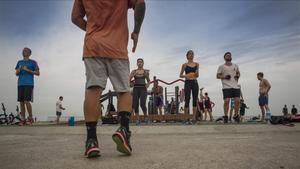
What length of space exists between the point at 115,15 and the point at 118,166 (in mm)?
1609

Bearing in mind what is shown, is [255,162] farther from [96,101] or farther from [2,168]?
[2,168]

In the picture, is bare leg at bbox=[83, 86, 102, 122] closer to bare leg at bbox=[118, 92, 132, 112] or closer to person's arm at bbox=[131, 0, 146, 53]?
bare leg at bbox=[118, 92, 132, 112]

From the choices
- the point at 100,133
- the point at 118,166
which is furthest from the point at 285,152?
the point at 100,133

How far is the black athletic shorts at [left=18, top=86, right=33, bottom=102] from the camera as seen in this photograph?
27.4ft

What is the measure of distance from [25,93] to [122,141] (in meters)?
6.01

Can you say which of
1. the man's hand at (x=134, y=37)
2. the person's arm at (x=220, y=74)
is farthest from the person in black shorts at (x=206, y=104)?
the man's hand at (x=134, y=37)

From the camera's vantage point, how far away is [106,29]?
11.0 ft

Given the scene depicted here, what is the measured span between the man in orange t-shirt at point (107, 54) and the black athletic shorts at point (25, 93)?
5.43 meters

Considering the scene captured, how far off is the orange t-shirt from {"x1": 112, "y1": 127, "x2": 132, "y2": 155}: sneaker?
754 mm

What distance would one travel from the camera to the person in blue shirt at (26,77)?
330 inches

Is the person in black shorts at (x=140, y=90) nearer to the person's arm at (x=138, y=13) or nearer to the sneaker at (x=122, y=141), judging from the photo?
the person's arm at (x=138, y=13)

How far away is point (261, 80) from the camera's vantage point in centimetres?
1150

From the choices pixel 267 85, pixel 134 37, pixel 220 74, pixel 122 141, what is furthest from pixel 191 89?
pixel 122 141

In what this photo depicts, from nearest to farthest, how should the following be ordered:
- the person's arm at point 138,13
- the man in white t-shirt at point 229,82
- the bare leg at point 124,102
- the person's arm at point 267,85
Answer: the bare leg at point 124,102 < the person's arm at point 138,13 < the man in white t-shirt at point 229,82 < the person's arm at point 267,85
